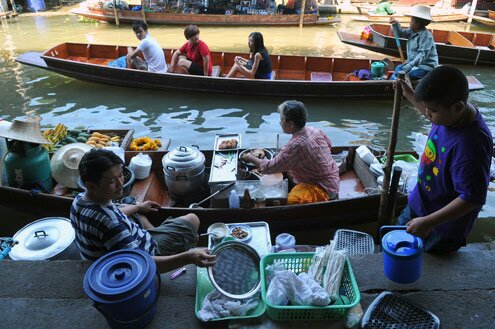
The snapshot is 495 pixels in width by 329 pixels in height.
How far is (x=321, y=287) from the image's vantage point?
2420 millimetres

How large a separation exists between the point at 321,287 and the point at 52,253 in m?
2.35

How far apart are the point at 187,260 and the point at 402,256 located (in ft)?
4.41

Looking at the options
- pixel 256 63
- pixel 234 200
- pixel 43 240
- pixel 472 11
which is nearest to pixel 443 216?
pixel 234 200

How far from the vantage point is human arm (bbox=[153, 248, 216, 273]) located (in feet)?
7.91

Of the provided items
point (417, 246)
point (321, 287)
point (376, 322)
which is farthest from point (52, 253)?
point (417, 246)

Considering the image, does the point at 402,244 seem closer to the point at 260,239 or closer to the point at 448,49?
the point at 260,239

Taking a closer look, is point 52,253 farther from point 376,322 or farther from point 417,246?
point 417,246

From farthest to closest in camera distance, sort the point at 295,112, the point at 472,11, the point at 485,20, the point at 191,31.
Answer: the point at 472,11
the point at 485,20
the point at 191,31
the point at 295,112

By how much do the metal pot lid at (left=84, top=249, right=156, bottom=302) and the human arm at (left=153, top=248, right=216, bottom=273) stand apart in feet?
0.62

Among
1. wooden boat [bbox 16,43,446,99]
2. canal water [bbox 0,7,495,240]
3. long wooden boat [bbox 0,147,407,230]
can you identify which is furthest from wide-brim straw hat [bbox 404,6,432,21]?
long wooden boat [bbox 0,147,407,230]

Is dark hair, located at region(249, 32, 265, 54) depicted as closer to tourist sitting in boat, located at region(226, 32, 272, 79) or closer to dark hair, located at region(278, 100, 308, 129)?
tourist sitting in boat, located at region(226, 32, 272, 79)

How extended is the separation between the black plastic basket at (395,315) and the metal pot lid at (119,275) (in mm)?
1287

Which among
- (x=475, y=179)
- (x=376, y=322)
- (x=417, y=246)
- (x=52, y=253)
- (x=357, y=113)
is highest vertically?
(x=475, y=179)

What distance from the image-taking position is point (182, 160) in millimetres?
4652
